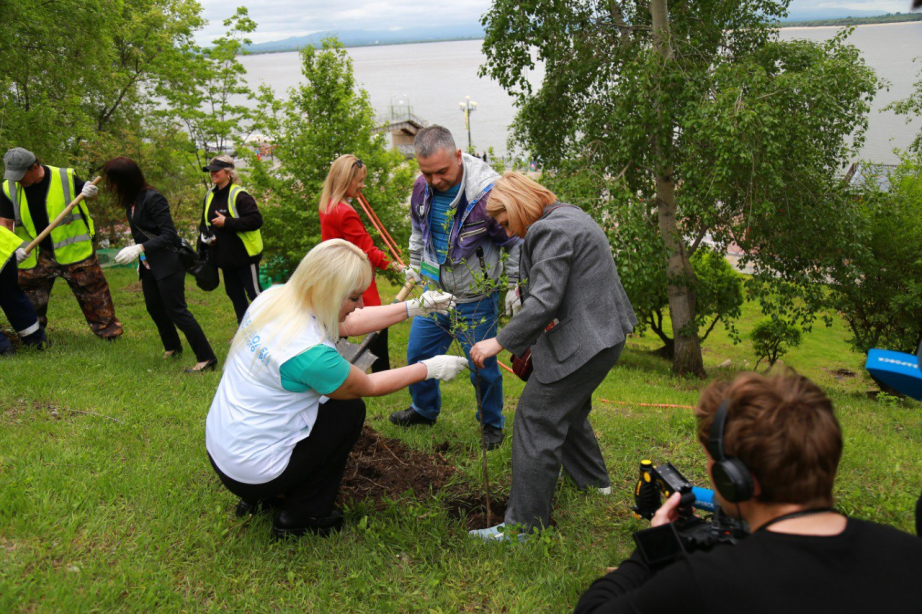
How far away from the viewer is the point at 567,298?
3090 millimetres

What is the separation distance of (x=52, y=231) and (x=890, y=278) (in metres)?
14.3

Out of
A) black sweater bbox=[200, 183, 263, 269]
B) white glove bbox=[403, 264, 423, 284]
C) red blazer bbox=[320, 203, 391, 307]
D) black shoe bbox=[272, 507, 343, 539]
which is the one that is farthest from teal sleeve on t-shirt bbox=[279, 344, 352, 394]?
black sweater bbox=[200, 183, 263, 269]

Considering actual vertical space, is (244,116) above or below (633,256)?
above

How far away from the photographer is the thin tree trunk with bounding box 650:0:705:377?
9.93 m

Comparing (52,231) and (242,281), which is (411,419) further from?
(52,231)

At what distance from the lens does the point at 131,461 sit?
151 inches

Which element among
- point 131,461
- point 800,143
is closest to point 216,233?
point 131,461

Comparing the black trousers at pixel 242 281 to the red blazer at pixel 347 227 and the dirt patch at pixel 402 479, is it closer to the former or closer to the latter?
the red blazer at pixel 347 227

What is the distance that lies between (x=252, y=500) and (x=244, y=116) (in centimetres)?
1995

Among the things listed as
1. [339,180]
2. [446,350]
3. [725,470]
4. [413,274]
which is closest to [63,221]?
[339,180]

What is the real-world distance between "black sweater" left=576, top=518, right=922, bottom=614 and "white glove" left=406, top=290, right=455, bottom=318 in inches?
96.2

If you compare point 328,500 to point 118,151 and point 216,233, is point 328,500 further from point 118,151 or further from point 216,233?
point 118,151

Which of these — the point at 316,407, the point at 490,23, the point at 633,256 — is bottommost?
the point at 633,256

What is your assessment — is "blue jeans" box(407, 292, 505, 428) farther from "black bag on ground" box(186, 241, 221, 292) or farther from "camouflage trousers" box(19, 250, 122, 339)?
"camouflage trousers" box(19, 250, 122, 339)
